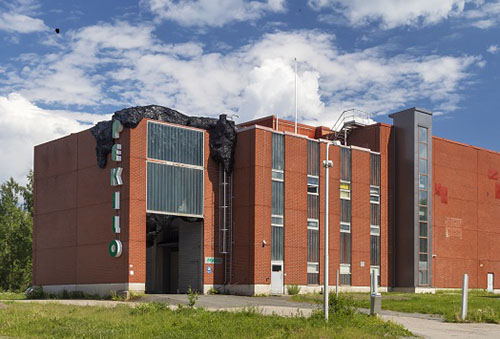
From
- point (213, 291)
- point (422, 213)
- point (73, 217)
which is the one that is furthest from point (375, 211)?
point (73, 217)

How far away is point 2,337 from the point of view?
2273cm

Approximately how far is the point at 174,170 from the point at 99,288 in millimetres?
9437

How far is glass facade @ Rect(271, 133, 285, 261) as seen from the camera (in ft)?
163

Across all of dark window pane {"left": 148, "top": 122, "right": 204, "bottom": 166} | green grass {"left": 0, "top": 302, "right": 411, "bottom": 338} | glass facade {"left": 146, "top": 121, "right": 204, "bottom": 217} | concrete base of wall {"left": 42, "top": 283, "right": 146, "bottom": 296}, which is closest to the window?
glass facade {"left": 146, "top": 121, "right": 204, "bottom": 217}

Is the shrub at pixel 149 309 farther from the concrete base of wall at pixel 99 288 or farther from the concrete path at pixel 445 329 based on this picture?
the concrete base of wall at pixel 99 288

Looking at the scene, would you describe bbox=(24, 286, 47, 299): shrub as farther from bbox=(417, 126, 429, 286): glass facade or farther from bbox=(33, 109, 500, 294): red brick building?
bbox=(417, 126, 429, 286): glass facade

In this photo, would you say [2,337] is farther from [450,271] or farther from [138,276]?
[450,271]

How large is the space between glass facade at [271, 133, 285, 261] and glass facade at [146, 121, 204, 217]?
514cm

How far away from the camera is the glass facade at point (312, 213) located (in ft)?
170

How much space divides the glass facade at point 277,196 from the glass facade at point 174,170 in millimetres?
5139

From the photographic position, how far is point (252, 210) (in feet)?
160

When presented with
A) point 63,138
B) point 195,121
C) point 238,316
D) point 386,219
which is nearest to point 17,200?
point 63,138

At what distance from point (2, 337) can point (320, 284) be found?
106ft

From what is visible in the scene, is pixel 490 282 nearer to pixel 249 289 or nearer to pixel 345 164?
pixel 345 164
